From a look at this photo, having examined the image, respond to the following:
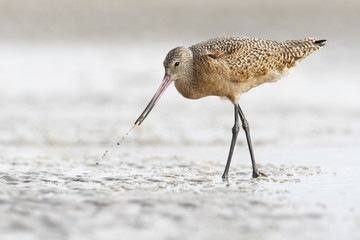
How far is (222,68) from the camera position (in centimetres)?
605

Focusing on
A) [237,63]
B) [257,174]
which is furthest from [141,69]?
[257,174]

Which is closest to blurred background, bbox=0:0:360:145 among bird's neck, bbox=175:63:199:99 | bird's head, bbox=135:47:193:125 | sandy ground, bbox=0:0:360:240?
sandy ground, bbox=0:0:360:240

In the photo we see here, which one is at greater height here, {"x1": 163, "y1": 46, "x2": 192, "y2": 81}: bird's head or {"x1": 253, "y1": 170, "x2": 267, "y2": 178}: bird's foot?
{"x1": 163, "y1": 46, "x2": 192, "y2": 81}: bird's head

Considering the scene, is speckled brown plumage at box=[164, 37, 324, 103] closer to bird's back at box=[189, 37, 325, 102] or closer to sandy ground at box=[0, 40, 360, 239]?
bird's back at box=[189, 37, 325, 102]

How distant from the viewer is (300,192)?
5.09m

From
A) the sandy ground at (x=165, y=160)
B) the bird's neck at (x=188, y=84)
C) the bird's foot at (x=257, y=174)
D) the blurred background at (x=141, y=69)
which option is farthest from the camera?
the blurred background at (x=141, y=69)

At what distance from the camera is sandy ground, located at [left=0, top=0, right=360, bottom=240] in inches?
165

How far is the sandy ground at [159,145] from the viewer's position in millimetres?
4191

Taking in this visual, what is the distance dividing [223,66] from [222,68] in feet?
0.06

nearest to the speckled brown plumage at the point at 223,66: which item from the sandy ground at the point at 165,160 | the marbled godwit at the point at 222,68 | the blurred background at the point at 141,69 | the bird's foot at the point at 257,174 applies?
the marbled godwit at the point at 222,68

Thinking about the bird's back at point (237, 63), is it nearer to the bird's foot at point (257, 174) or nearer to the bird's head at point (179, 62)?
the bird's head at point (179, 62)

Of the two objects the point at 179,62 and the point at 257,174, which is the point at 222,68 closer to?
the point at 179,62

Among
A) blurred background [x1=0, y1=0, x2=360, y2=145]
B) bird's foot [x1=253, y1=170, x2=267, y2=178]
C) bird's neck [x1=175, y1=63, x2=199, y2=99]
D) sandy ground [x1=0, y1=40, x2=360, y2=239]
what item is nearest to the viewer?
sandy ground [x1=0, y1=40, x2=360, y2=239]

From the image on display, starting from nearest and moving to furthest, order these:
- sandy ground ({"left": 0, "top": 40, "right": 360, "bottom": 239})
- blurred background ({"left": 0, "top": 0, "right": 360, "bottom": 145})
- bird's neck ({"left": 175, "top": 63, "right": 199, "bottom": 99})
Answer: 1. sandy ground ({"left": 0, "top": 40, "right": 360, "bottom": 239})
2. bird's neck ({"left": 175, "top": 63, "right": 199, "bottom": 99})
3. blurred background ({"left": 0, "top": 0, "right": 360, "bottom": 145})
